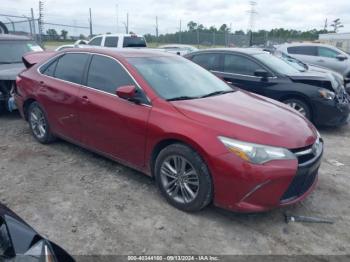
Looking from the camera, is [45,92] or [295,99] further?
[295,99]

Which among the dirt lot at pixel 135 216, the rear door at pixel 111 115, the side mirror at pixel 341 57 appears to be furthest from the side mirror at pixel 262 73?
the side mirror at pixel 341 57

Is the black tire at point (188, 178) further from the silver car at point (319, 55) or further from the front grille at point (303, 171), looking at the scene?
the silver car at point (319, 55)

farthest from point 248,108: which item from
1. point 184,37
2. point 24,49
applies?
point 184,37

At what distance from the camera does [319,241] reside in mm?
3264

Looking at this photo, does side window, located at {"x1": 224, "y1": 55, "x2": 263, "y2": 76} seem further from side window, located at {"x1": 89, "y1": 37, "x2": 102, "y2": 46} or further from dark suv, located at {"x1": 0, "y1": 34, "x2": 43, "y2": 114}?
side window, located at {"x1": 89, "y1": 37, "x2": 102, "y2": 46}

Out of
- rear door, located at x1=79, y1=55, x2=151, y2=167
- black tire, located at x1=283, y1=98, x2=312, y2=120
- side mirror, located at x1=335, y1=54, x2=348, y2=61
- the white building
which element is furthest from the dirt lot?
the white building

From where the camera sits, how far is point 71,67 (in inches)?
193

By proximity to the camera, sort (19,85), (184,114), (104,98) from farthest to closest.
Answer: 1. (19,85)
2. (104,98)
3. (184,114)

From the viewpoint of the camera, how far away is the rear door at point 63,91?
4.68 meters

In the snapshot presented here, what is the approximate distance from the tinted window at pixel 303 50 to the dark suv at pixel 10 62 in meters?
9.12

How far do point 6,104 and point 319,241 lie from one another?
19.6ft

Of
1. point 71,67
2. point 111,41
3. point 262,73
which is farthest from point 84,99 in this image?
point 111,41

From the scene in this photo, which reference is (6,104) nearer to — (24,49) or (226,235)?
(24,49)

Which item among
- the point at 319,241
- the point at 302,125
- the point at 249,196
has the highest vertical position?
the point at 302,125
